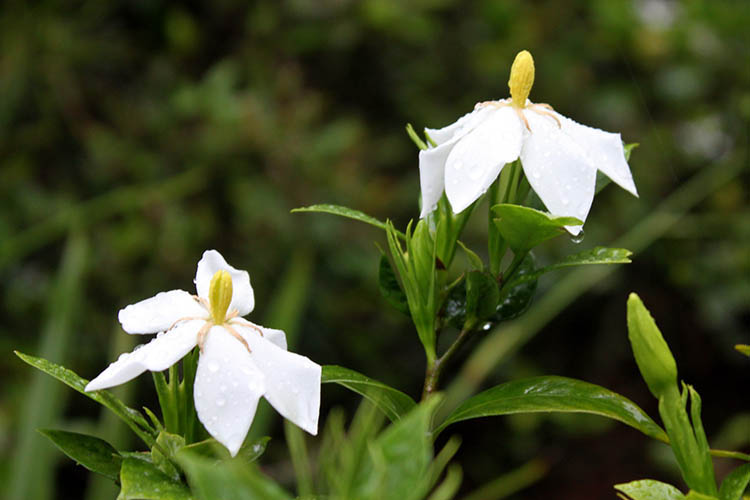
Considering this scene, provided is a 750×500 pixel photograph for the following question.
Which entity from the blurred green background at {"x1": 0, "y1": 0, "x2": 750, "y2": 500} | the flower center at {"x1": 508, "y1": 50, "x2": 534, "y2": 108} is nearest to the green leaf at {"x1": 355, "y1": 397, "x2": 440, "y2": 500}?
the flower center at {"x1": 508, "y1": 50, "x2": 534, "y2": 108}

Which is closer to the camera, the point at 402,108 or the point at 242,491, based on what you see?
the point at 242,491

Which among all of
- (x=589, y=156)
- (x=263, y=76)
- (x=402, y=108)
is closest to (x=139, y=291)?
(x=263, y=76)

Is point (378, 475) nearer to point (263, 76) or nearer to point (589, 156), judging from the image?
point (589, 156)

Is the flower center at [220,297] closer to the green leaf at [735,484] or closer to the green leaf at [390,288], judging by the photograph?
the green leaf at [390,288]

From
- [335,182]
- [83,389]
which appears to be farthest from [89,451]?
[335,182]

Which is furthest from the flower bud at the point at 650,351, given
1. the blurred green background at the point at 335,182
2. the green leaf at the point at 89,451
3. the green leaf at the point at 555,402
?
the blurred green background at the point at 335,182

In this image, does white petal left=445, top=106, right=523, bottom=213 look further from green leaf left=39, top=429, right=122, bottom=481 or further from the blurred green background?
the blurred green background

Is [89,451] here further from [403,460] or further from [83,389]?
[403,460]
